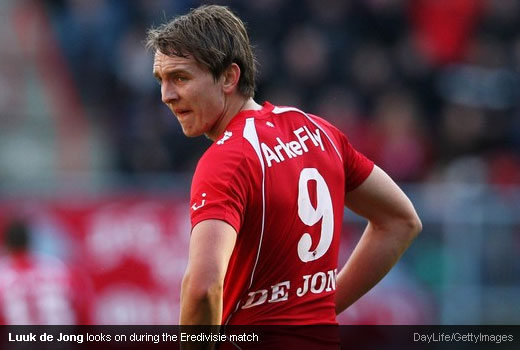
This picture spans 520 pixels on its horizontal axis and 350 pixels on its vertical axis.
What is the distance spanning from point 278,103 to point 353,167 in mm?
6826

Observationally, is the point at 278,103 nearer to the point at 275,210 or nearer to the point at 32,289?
the point at 32,289

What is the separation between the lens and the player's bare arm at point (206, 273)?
11.3 feet

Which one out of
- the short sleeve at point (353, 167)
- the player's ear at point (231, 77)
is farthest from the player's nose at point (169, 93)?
the short sleeve at point (353, 167)

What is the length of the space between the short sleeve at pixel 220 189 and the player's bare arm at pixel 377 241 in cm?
95

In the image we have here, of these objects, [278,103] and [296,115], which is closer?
[296,115]

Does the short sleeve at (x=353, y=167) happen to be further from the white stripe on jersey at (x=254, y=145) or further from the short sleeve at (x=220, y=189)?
the short sleeve at (x=220, y=189)

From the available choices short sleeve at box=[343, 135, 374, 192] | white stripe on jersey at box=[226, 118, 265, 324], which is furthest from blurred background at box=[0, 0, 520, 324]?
white stripe on jersey at box=[226, 118, 265, 324]

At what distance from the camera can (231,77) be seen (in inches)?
160

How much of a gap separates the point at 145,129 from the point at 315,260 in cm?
729

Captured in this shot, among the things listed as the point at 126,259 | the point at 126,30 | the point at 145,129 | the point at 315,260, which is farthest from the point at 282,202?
the point at 126,30

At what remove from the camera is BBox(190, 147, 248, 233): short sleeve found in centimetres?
355

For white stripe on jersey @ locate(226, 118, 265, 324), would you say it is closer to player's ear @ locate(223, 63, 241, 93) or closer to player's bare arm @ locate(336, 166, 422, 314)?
player's ear @ locate(223, 63, 241, 93)

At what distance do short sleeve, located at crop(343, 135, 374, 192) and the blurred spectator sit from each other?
455 centimetres

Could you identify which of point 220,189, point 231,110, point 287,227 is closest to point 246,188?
point 220,189
